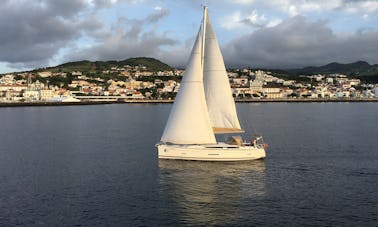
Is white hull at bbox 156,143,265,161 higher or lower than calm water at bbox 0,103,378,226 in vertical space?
higher

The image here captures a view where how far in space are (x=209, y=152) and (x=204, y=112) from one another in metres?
2.62

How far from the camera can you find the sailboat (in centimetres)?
2712

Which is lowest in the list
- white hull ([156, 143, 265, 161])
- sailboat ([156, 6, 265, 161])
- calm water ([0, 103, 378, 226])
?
calm water ([0, 103, 378, 226])

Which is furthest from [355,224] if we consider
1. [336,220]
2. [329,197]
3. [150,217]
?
[150,217]

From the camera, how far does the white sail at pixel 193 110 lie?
27.1m

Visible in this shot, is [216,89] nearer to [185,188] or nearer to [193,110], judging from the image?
[193,110]

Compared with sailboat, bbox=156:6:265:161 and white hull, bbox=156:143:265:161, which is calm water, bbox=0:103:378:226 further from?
sailboat, bbox=156:6:265:161

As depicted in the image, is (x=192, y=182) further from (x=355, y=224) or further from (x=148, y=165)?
(x=355, y=224)

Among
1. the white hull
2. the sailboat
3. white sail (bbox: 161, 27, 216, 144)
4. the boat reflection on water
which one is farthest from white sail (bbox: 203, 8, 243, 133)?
the boat reflection on water

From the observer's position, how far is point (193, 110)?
1075 inches

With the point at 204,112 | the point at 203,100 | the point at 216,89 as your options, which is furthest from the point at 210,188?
the point at 216,89

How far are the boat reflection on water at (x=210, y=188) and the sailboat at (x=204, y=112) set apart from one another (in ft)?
2.46

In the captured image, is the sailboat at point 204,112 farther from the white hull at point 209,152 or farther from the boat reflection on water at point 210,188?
the boat reflection on water at point 210,188

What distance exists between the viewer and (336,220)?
1695 cm
